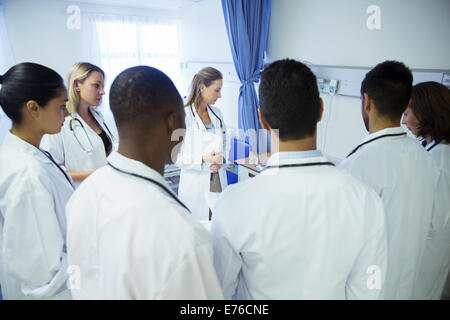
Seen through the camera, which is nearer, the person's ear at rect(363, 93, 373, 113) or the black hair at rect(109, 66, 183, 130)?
the black hair at rect(109, 66, 183, 130)

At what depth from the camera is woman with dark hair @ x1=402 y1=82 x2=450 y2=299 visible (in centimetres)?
127

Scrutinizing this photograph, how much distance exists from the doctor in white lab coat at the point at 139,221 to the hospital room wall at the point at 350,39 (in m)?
1.94

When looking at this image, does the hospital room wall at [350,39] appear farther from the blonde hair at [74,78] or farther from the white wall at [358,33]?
the blonde hair at [74,78]

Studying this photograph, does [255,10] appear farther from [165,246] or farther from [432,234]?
[165,246]

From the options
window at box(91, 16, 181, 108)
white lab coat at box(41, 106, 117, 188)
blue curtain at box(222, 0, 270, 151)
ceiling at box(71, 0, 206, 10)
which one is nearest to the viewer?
white lab coat at box(41, 106, 117, 188)

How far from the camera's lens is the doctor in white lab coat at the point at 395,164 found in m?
1.07

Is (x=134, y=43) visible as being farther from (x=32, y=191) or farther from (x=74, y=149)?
(x=32, y=191)

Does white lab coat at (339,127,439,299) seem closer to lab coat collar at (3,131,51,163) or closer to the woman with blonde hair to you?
lab coat collar at (3,131,51,163)

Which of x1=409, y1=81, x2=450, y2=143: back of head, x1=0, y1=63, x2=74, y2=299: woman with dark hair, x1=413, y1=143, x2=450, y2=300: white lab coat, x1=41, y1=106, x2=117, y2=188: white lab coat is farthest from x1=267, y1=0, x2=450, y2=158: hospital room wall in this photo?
x1=0, y1=63, x2=74, y2=299: woman with dark hair

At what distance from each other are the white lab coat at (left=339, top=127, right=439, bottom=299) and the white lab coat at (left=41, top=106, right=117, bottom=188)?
1.49 meters

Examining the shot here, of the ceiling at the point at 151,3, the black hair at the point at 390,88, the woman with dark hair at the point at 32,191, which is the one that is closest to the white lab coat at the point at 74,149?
the woman with dark hair at the point at 32,191

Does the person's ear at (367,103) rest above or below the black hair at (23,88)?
below

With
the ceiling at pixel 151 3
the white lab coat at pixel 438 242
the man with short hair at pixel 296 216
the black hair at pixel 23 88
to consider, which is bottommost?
the white lab coat at pixel 438 242
